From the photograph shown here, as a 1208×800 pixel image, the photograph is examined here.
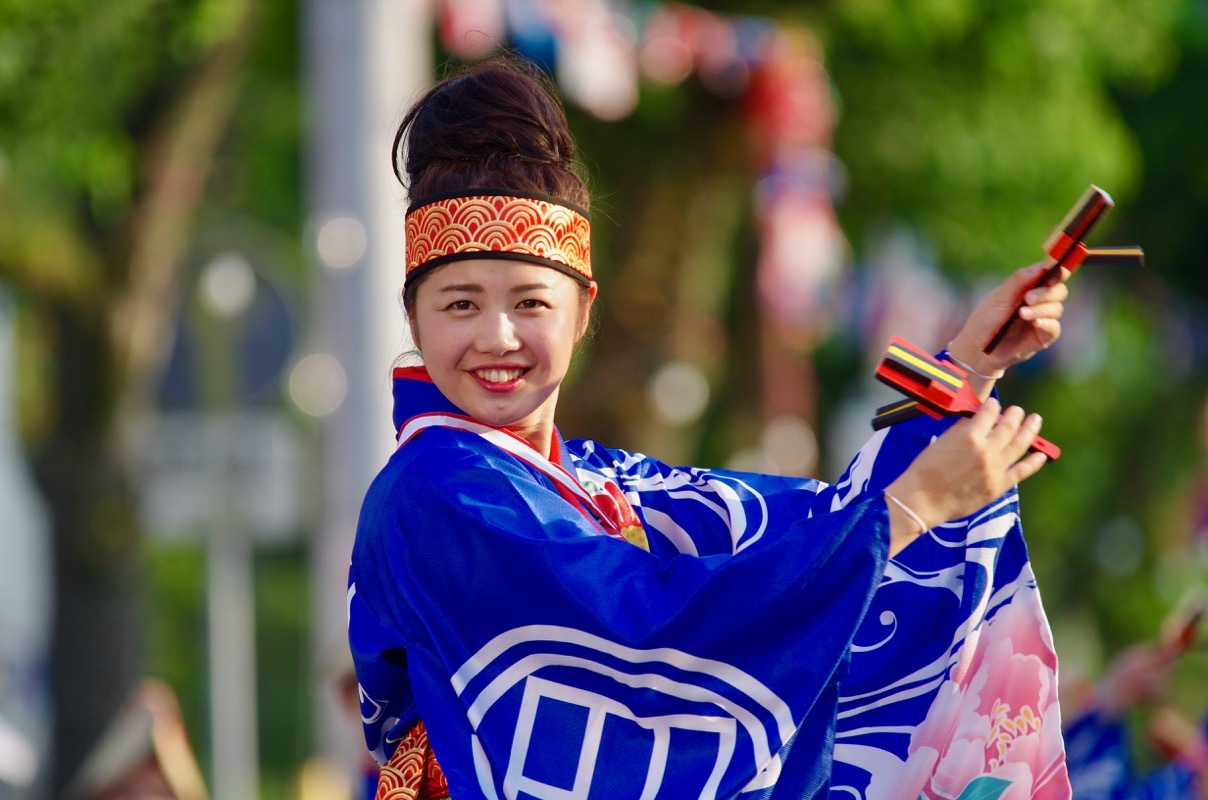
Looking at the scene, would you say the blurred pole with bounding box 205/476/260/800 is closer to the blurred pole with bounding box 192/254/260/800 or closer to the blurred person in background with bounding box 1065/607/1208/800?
the blurred pole with bounding box 192/254/260/800

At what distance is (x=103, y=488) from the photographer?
324 inches

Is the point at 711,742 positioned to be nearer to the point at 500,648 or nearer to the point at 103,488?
the point at 500,648

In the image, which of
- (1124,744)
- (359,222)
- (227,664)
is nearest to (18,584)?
(227,664)

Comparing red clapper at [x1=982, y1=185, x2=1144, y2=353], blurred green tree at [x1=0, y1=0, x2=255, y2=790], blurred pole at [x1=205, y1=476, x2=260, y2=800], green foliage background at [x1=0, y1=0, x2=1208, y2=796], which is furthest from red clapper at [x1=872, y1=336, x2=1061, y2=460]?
blurred pole at [x1=205, y1=476, x2=260, y2=800]

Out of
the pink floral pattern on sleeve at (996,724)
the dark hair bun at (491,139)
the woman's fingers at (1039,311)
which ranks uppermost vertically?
the dark hair bun at (491,139)

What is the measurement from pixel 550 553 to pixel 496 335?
324mm

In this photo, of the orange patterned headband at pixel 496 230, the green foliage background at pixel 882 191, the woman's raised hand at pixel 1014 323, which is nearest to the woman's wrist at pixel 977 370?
the woman's raised hand at pixel 1014 323

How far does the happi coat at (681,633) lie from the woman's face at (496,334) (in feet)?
0.15

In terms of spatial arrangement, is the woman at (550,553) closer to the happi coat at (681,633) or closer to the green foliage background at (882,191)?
the happi coat at (681,633)

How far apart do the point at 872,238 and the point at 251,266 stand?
20.6ft

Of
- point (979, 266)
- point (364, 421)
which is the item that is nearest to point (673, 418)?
point (979, 266)

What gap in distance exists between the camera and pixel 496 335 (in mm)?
2480

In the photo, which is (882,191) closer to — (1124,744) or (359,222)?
(359,222)

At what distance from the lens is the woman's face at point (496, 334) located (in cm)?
250
